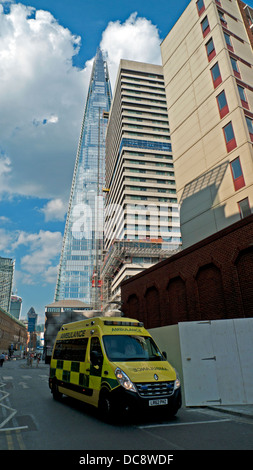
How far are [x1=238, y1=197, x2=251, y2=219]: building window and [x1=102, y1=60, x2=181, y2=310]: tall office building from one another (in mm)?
42255

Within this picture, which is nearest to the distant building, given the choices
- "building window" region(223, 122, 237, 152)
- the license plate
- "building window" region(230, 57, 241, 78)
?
"building window" region(223, 122, 237, 152)

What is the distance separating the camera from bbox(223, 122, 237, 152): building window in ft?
69.8

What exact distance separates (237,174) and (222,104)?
6.35 metres

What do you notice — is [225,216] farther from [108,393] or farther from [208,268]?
[108,393]

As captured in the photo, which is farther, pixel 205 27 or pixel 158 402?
pixel 205 27

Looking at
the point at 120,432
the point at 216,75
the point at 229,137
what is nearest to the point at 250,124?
the point at 229,137

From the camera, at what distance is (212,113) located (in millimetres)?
23531

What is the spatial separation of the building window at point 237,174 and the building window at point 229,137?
3.94 ft

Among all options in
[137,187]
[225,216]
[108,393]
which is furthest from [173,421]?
[137,187]

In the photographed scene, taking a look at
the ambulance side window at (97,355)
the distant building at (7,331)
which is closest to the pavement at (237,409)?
the ambulance side window at (97,355)

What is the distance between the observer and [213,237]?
1473 centimetres

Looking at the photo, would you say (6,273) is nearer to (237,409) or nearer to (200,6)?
(200,6)
